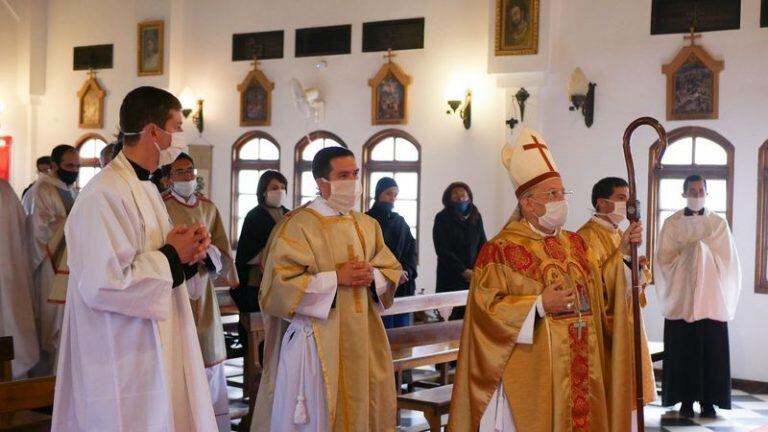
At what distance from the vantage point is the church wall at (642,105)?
10.3m

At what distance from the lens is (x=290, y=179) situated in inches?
540

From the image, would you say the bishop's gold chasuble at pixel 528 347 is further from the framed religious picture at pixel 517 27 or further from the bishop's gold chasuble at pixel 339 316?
the framed religious picture at pixel 517 27

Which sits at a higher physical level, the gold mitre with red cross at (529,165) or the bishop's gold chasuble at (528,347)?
the gold mitre with red cross at (529,165)

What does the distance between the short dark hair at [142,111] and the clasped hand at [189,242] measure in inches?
15.4

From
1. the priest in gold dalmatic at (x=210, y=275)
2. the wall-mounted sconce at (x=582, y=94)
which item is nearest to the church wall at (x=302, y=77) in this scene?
the wall-mounted sconce at (x=582, y=94)

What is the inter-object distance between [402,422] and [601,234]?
9.48ft

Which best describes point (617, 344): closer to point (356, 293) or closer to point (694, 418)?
point (356, 293)

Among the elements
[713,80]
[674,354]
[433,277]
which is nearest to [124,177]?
[674,354]

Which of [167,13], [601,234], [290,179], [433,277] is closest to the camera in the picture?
[601,234]

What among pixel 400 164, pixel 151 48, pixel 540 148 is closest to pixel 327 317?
pixel 540 148

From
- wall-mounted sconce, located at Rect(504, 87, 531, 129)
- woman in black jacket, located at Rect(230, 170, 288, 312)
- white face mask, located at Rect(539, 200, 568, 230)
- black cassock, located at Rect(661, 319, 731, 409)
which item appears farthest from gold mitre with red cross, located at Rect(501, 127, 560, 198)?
wall-mounted sconce, located at Rect(504, 87, 531, 129)

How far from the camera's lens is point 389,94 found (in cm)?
1284

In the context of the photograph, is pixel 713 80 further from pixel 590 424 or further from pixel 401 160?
pixel 590 424

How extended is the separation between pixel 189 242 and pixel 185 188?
9.93 ft
